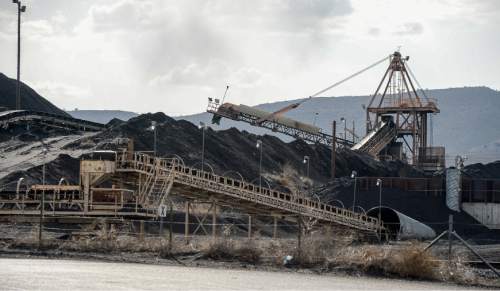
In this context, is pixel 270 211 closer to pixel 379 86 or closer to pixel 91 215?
pixel 91 215

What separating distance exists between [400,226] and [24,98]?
66.2 metres

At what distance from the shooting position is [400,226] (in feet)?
175

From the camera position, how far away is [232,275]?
2498 cm

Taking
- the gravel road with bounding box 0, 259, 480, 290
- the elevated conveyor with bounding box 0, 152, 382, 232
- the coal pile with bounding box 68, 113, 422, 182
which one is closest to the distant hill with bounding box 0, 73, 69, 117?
the coal pile with bounding box 68, 113, 422, 182

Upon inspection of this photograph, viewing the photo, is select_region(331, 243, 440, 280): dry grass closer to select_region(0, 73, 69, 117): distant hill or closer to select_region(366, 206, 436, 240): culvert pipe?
select_region(366, 206, 436, 240): culvert pipe

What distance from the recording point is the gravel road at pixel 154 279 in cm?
2108

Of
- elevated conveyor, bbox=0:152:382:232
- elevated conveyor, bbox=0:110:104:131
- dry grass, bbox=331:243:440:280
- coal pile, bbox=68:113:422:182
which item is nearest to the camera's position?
dry grass, bbox=331:243:440:280

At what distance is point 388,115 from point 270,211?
5300 centimetres

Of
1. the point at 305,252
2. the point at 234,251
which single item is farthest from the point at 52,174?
the point at 305,252

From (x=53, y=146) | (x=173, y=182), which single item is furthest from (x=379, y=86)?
(x=173, y=182)

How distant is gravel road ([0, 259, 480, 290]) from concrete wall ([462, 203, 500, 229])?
1688 inches

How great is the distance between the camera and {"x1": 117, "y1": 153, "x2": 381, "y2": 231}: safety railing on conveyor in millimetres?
42438

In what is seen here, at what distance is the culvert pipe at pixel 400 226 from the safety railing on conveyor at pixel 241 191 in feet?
4.53

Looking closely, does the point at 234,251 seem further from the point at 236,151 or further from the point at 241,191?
the point at 236,151
